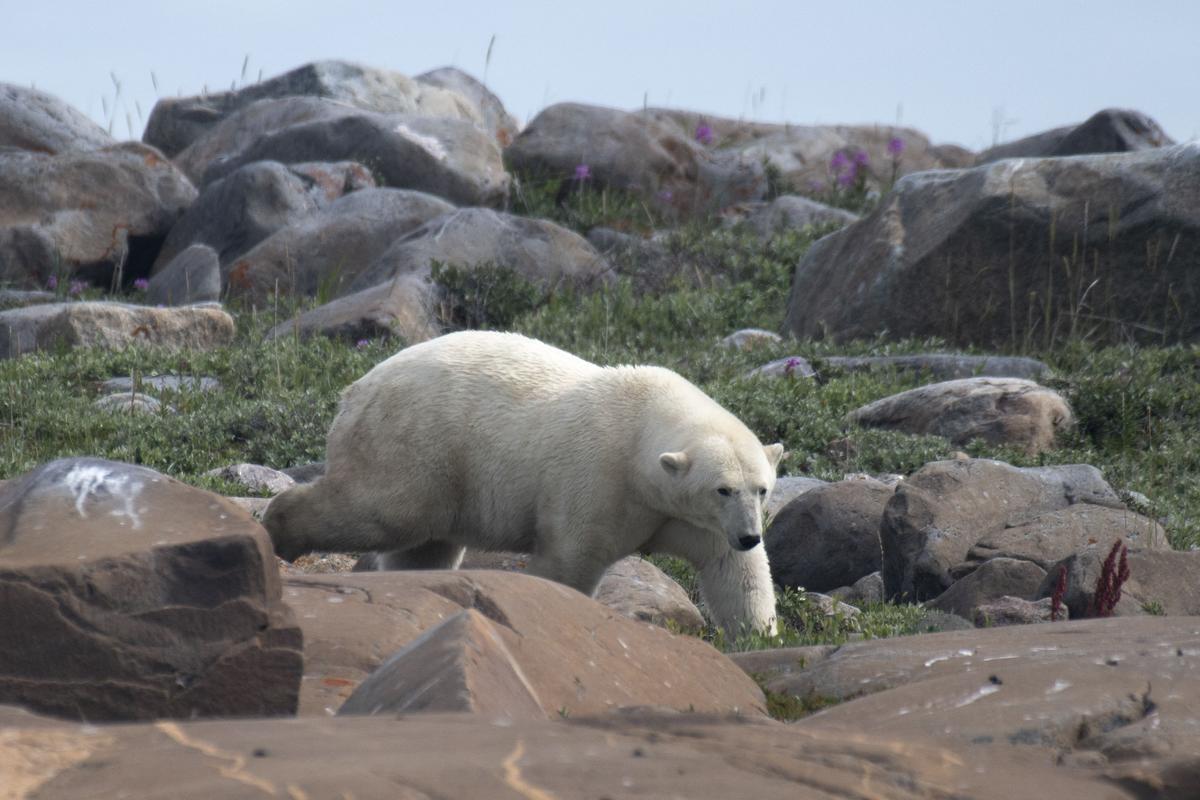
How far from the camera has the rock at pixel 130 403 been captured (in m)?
10.0

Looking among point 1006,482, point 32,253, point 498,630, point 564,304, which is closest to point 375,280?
point 564,304

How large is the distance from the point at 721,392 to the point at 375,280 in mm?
4774

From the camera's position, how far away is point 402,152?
18.4 meters

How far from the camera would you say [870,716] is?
382 cm

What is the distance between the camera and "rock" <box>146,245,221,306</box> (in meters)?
14.9

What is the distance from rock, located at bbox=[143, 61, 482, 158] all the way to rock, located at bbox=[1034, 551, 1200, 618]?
669 inches

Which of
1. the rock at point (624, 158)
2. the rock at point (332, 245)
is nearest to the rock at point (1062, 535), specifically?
the rock at point (332, 245)

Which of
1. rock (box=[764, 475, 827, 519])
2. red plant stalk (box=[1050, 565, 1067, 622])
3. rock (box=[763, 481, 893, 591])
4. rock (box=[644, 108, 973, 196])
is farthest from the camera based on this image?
rock (box=[644, 108, 973, 196])

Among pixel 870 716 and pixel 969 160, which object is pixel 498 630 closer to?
pixel 870 716

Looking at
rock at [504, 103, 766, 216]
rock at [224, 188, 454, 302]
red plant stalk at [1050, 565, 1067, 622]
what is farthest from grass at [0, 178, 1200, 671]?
rock at [504, 103, 766, 216]

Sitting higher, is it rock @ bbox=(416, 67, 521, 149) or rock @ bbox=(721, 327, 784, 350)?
rock @ bbox=(416, 67, 521, 149)

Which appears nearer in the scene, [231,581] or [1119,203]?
[231,581]

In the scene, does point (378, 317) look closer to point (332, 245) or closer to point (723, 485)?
point (332, 245)

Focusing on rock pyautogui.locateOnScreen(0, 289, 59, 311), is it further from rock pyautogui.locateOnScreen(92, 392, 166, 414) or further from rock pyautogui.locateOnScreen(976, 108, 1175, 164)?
rock pyautogui.locateOnScreen(976, 108, 1175, 164)
